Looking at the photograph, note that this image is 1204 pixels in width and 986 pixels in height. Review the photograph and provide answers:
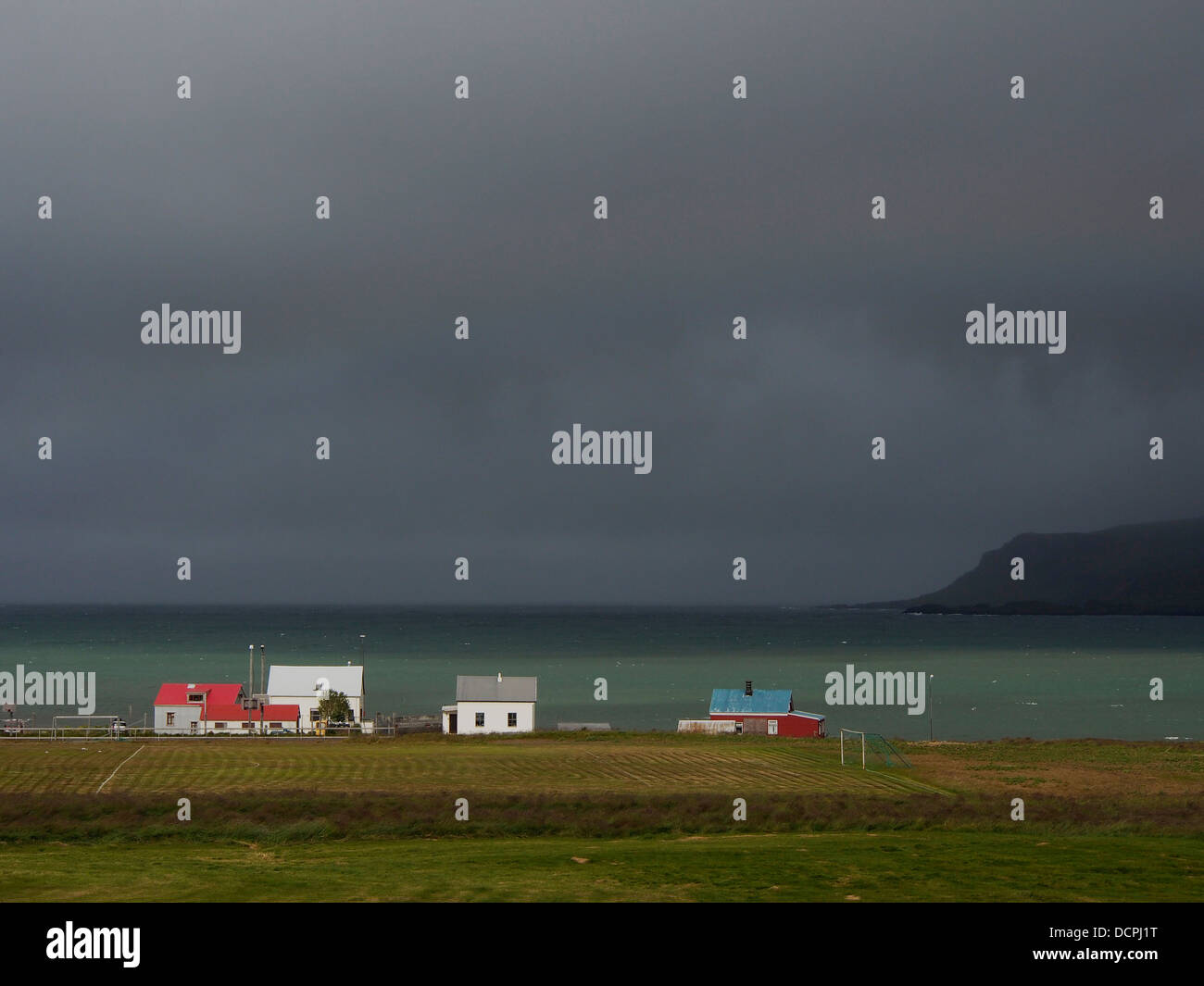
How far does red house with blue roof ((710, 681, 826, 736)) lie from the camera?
78.3 meters

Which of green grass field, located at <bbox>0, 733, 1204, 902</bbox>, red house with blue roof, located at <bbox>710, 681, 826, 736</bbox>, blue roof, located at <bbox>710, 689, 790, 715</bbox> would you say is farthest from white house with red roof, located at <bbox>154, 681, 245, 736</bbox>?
red house with blue roof, located at <bbox>710, 681, 826, 736</bbox>

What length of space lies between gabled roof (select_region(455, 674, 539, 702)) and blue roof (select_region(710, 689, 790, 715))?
43.4 feet

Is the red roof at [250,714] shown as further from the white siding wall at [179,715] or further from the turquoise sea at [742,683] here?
the turquoise sea at [742,683]

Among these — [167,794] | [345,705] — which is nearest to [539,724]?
[345,705]

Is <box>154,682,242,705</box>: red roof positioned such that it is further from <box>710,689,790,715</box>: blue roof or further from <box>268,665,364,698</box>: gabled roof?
<box>710,689,790,715</box>: blue roof

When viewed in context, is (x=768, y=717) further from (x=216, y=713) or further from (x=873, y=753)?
(x=216, y=713)

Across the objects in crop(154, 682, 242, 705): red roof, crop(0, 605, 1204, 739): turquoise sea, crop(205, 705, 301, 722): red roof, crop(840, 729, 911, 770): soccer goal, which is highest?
crop(154, 682, 242, 705): red roof

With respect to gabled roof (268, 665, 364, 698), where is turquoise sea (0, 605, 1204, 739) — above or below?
below

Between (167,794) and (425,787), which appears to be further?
(425,787)

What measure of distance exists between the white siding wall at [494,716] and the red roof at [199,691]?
15897mm

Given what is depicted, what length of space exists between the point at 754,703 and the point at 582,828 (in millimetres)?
52120
